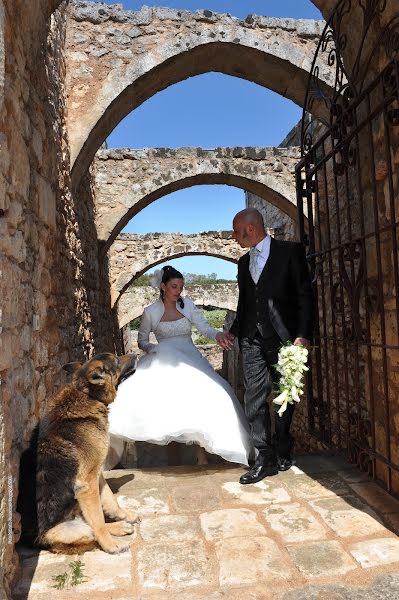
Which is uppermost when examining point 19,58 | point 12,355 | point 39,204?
point 19,58

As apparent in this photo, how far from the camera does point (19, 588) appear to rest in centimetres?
202

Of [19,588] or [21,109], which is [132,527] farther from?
[21,109]

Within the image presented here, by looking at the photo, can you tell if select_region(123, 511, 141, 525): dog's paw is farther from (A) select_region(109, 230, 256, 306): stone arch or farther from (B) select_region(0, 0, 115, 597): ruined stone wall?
(A) select_region(109, 230, 256, 306): stone arch

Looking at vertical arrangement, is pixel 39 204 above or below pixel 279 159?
below

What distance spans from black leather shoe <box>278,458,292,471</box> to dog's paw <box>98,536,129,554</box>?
152 cm

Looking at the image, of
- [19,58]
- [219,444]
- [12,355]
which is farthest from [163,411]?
[19,58]

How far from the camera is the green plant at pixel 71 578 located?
79.7 inches

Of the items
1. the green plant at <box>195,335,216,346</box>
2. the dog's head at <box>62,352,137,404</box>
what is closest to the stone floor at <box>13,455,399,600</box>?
the dog's head at <box>62,352,137,404</box>

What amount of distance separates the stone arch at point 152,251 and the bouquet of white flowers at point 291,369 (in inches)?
292

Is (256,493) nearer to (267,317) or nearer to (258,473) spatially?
(258,473)

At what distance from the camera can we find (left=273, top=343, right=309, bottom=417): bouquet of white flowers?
307 centimetres

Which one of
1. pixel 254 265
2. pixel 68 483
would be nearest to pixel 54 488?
pixel 68 483

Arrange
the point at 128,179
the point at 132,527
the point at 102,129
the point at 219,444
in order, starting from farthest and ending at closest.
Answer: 1. the point at 128,179
2. the point at 102,129
3. the point at 219,444
4. the point at 132,527

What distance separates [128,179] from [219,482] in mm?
6371
